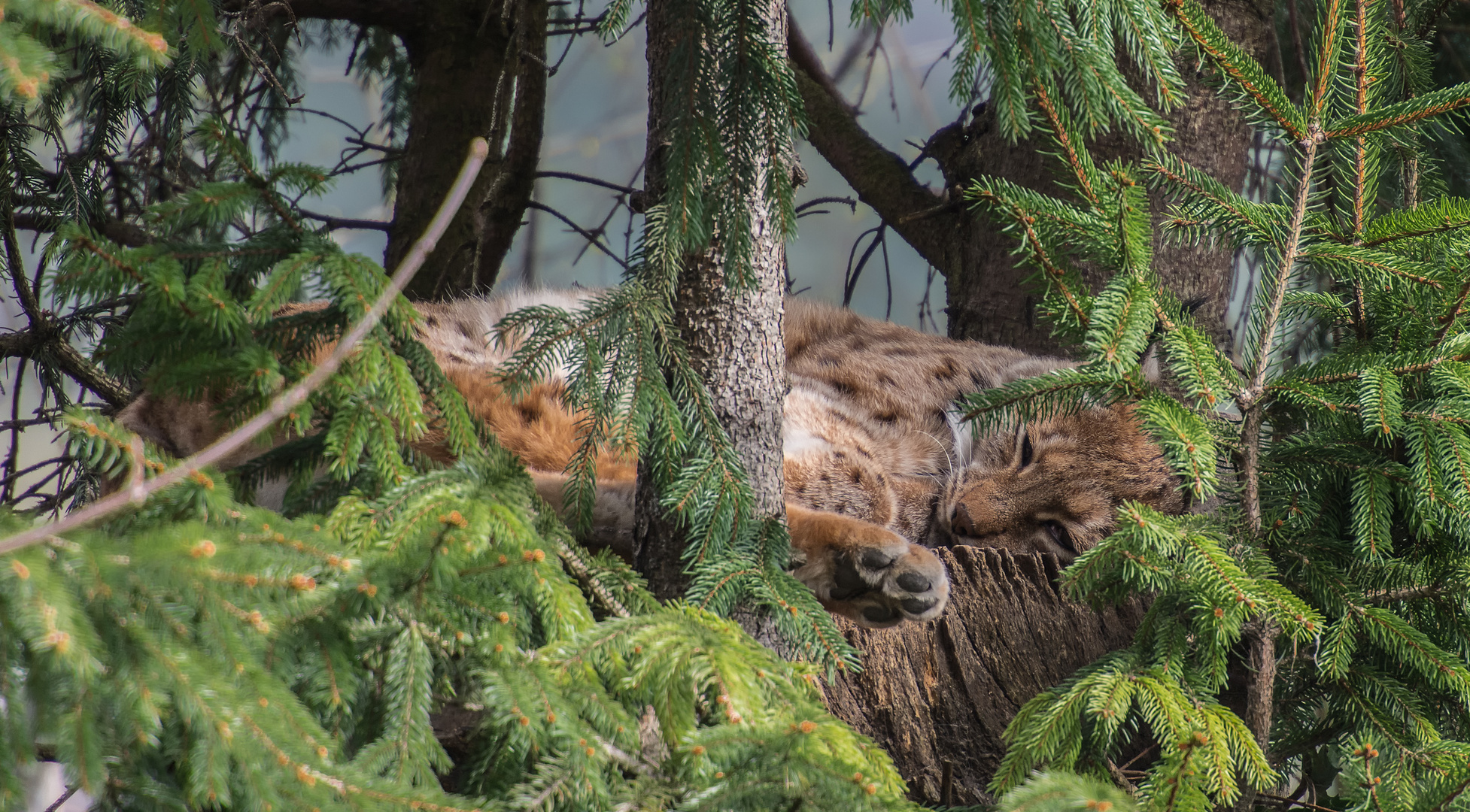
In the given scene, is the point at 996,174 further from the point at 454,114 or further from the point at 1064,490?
the point at 454,114

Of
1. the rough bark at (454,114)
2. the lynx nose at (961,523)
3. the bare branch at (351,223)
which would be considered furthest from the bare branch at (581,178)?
the lynx nose at (961,523)

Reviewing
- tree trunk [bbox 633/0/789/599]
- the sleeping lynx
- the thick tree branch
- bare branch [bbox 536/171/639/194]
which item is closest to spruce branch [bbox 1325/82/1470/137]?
tree trunk [bbox 633/0/789/599]

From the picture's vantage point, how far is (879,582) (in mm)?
1774

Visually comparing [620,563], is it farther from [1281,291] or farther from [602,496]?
[1281,291]

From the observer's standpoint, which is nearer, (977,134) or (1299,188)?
(1299,188)

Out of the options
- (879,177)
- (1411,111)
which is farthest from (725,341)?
(879,177)

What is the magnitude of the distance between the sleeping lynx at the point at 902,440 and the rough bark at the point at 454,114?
67cm

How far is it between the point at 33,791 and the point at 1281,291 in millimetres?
1668

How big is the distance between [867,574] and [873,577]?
0.01m

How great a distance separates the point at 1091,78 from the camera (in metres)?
1.32

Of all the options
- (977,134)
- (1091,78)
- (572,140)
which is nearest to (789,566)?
(1091,78)

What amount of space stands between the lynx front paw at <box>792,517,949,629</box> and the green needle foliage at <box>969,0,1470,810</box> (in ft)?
0.84

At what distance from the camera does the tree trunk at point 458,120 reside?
11.1 ft

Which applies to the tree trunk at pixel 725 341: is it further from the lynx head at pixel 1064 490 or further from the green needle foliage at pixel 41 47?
the lynx head at pixel 1064 490
